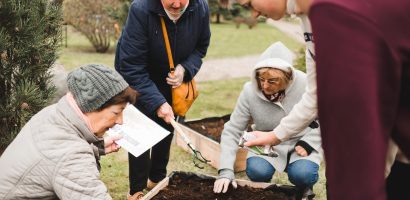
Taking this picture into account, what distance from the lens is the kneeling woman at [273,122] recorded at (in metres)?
3.52

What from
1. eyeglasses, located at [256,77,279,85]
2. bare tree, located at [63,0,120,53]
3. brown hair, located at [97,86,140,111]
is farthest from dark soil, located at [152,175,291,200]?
bare tree, located at [63,0,120,53]

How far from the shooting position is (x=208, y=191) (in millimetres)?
3682

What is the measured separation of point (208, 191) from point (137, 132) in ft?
2.63

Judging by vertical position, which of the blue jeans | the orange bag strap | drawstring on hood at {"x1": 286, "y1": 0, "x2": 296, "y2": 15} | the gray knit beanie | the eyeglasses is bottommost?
the blue jeans

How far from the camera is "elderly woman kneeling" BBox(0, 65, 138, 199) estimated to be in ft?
7.02

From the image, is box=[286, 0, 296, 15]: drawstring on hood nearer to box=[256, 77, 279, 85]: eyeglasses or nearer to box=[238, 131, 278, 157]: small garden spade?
box=[238, 131, 278, 157]: small garden spade

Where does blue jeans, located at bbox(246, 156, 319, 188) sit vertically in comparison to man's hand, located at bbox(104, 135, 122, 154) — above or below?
below

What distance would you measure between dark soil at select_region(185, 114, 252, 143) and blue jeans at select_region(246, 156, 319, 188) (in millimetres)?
→ 1302

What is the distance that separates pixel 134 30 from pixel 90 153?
4.42 feet

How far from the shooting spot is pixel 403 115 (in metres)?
1.06

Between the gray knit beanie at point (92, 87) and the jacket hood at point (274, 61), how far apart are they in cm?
139

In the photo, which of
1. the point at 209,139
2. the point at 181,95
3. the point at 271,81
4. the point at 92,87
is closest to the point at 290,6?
the point at 92,87

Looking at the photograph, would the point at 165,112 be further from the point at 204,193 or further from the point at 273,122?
the point at 273,122

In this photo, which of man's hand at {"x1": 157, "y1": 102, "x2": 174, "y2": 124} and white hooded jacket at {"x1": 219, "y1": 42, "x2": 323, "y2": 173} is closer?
man's hand at {"x1": 157, "y1": 102, "x2": 174, "y2": 124}
